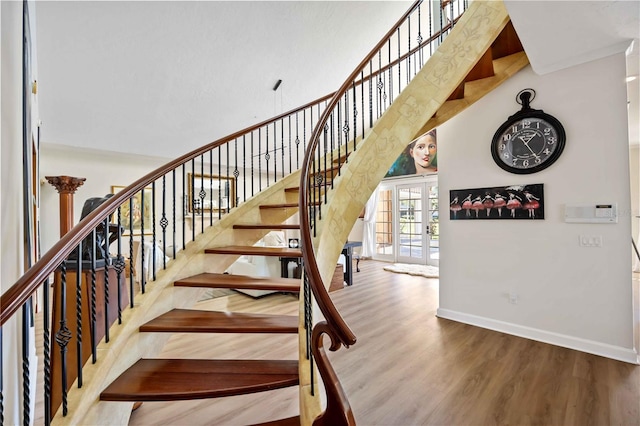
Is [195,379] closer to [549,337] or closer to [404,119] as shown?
[404,119]

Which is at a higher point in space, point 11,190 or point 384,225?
point 11,190

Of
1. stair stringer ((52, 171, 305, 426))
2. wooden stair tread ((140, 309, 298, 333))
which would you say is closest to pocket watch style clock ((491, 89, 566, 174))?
stair stringer ((52, 171, 305, 426))

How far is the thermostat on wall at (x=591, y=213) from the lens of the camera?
2506 millimetres

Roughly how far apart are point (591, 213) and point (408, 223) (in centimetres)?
506

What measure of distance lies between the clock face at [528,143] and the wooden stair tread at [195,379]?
2946 millimetres

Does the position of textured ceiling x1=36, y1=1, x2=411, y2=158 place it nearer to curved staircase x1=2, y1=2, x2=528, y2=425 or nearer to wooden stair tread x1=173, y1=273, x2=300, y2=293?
curved staircase x1=2, y1=2, x2=528, y2=425

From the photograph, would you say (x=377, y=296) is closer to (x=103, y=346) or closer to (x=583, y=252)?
(x=583, y=252)

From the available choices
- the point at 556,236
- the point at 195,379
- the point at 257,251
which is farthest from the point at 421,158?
the point at 195,379

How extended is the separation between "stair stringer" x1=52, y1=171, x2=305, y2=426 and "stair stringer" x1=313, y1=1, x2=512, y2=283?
0.76 metres

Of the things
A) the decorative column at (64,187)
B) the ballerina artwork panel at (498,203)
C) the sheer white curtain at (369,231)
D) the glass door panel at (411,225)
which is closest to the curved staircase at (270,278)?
the ballerina artwork panel at (498,203)

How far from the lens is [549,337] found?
111 inches

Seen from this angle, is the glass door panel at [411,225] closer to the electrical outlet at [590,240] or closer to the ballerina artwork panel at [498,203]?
the ballerina artwork panel at [498,203]

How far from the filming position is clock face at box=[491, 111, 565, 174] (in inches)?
111

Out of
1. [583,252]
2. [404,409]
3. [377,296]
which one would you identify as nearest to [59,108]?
[377,296]
